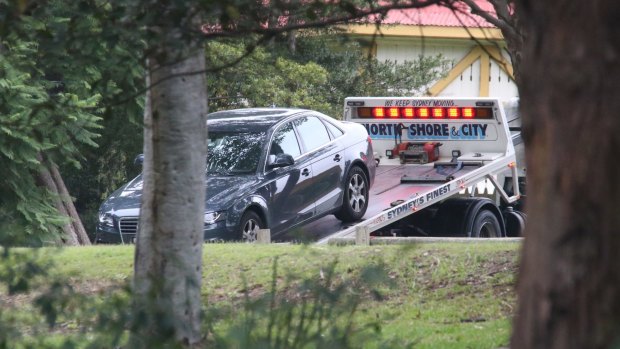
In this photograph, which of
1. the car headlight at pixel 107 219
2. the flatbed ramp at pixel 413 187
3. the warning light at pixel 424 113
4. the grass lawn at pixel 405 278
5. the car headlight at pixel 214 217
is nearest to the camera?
the grass lawn at pixel 405 278

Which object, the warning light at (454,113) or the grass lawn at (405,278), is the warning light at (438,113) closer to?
the warning light at (454,113)

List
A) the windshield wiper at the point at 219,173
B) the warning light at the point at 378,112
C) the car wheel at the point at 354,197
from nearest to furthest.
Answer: the windshield wiper at the point at 219,173 → the car wheel at the point at 354,197 → the warning light at the point at 378,112

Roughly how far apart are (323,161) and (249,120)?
42.4 inches

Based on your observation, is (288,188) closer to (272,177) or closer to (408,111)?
(272,177)

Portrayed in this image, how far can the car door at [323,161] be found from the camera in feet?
44.8

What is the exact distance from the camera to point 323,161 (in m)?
13.8

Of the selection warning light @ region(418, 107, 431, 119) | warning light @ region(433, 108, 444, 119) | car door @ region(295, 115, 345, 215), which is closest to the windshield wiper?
car door @ region(295, 115, 345, 215)

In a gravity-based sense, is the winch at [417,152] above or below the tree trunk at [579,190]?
above

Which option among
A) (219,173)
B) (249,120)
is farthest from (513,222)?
(219,173)

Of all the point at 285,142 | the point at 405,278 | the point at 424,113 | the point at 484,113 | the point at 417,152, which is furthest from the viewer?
the point at 417,152

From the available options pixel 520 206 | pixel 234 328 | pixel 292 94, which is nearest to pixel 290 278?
pixel 234 328

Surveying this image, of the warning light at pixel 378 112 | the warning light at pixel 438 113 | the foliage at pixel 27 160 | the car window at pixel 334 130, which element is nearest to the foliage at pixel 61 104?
the foliage at pixel 27 160

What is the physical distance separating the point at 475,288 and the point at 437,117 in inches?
239

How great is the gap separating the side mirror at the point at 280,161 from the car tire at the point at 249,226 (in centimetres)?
64
